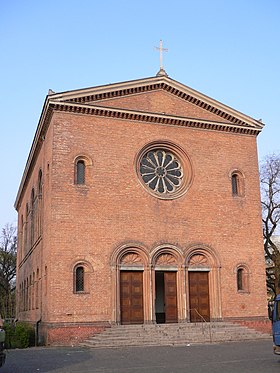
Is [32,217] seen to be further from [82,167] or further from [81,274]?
[81,274]

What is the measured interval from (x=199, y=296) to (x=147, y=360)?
10.6m

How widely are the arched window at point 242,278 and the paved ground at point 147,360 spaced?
21.4ft

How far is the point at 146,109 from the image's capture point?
26641 mm

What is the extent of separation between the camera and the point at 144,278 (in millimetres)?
24609

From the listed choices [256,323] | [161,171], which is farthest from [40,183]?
[256,323]

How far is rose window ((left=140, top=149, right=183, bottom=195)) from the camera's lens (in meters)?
26.1

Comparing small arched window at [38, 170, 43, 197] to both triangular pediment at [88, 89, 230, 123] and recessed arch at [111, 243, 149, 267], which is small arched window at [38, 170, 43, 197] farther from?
recessed arch at [111, 243, 149, 267]

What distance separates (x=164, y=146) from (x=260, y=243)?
7543 millimetres

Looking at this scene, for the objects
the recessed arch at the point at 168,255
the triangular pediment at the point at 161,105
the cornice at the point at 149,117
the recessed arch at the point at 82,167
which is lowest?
the recessed arch at the point at 168,255

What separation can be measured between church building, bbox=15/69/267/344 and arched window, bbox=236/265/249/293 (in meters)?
0.05

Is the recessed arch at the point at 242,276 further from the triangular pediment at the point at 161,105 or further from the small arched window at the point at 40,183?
the small arched window at the point at 40,183

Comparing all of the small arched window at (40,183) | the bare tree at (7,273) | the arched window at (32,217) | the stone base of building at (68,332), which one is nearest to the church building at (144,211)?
the stone base of building at (68,332)

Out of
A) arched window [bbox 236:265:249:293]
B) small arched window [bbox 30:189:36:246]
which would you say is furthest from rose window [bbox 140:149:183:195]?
small arched window [bbox 30:189:36:246]

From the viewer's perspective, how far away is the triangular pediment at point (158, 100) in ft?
82.9
